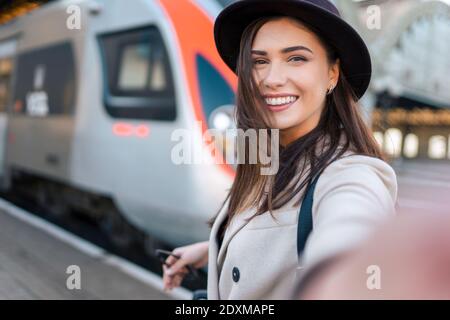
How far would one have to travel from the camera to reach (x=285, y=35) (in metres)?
1.17

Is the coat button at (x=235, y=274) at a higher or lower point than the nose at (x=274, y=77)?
lower

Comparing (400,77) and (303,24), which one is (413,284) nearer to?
(303,24)

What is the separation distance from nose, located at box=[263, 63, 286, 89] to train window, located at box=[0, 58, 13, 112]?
7.15m

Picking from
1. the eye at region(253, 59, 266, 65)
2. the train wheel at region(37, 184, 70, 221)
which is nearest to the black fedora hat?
the eye at region(253, 59, 266, 65)

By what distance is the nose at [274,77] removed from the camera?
A: 119 cm

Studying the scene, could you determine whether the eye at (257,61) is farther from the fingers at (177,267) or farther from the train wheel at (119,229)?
the train wheel at (119,229)

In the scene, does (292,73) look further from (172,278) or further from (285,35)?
(172,278)

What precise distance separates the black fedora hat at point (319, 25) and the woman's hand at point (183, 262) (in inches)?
A: 25.1

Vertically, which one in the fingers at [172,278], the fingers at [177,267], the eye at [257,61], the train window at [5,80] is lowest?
the fingers at [172,278]

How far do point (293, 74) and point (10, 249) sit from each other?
4.05 metres

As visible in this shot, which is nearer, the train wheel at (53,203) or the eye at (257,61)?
the eye at (257,61)

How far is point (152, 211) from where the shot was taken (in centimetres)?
443

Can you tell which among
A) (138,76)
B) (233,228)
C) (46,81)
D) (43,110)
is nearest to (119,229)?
(138,76)

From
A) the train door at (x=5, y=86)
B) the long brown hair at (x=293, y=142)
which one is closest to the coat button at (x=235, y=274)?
the long brown hair at (x=293, y=142)
